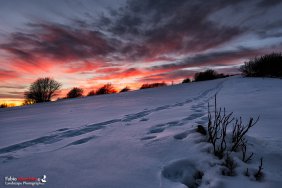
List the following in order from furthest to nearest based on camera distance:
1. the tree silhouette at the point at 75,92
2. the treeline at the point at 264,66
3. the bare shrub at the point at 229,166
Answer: the tree silhouette at the point at 75,92 < the treeline at the point at 264,66 < the bare shrub at the point at 229,166

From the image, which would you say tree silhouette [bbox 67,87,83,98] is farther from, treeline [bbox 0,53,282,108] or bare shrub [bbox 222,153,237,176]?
bare shrub [bbox 222,153,237,176]

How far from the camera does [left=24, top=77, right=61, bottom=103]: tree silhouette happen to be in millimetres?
23844

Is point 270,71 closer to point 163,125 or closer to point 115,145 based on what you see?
point 163,125

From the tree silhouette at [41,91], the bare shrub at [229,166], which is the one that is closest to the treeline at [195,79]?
the tree silhouette at [41,91]

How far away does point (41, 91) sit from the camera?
79.6 ft

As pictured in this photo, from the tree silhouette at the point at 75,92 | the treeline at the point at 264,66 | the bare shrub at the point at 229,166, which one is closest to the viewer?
the bare shrub at the point at 229,166

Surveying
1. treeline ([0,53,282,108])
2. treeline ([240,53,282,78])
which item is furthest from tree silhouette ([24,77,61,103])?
treeline ([240,53,282,78])

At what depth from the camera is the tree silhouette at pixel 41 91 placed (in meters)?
23.8

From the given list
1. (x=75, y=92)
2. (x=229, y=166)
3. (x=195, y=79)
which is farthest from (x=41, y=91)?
(x=229, y=166)

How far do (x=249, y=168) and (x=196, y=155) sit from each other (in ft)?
1.38

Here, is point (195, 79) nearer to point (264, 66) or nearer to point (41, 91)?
point (264, 66)

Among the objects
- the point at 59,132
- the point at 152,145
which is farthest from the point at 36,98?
the point at 152,145

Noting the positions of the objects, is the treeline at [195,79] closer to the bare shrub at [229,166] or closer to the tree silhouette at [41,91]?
the tree silhouette at [41,91]

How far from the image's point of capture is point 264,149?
1.83 meters
